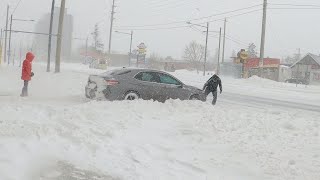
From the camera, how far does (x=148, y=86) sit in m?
16.2

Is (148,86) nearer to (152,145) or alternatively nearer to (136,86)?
(136,86)

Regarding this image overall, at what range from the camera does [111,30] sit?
75.2 meters

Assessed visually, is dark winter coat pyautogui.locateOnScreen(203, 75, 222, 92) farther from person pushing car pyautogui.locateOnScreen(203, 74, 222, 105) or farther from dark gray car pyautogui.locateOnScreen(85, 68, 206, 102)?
dark gray car pyautogui.locateOnScreen(85, 68, 206, 102)

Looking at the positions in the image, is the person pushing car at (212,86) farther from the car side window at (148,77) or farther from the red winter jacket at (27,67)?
the red winter jacket at (27,67)

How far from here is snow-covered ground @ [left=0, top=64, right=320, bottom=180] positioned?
7.27m

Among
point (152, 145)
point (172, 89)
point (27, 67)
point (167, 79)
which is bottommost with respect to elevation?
point (152, 145)

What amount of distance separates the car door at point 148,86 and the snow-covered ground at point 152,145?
3.68 meters

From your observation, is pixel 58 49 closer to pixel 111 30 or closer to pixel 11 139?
pixel 11 139

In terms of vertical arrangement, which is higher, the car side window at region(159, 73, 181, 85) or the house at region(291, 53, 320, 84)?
the house at region(291, 53, 320, 84)

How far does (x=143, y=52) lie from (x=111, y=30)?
9.24 meters

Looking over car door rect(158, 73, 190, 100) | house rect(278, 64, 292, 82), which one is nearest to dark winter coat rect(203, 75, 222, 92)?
car door rect(158, 73, 190, 100)

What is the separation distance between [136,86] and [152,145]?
723 centimetres

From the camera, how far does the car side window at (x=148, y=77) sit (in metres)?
16.4

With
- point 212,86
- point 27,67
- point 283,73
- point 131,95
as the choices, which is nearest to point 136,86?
point 131,95
